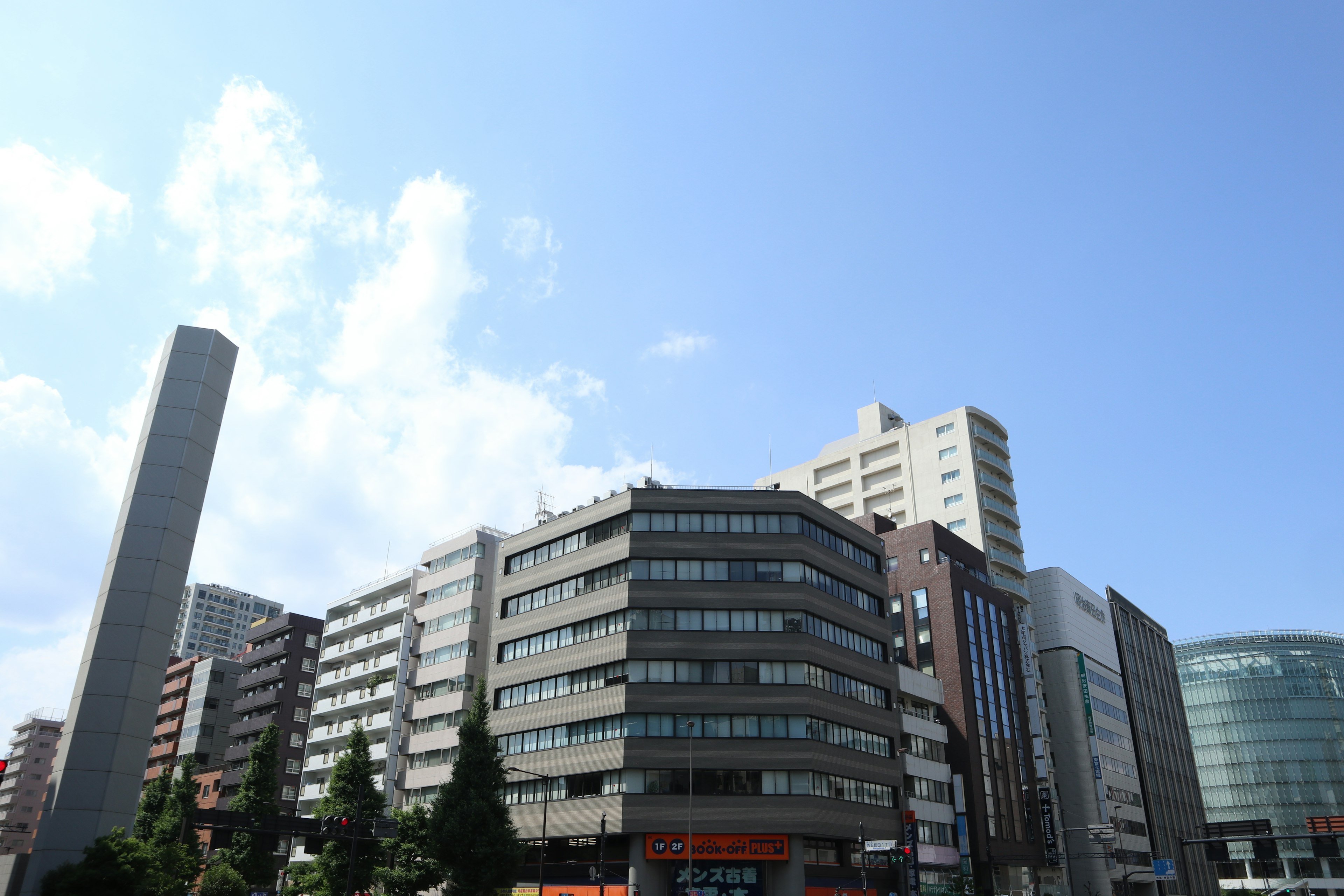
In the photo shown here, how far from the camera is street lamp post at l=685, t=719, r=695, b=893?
60094 millimetres

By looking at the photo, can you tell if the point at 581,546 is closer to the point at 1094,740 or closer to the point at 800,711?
the point at 800,711

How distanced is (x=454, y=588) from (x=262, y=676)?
123 feet

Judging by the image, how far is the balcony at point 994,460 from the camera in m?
116

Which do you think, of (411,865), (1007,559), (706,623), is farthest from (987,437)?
(411,865)

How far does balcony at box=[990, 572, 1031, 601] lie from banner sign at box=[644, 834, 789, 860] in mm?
56406

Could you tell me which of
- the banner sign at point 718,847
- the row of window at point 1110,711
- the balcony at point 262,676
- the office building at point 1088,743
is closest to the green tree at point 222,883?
the banner sign at point 718,847

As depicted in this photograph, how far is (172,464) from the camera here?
47.8 metres

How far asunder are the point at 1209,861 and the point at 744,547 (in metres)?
115

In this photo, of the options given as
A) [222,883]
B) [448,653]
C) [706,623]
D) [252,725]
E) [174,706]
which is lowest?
[222,883]

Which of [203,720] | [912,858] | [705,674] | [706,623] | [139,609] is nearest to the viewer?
[139,609]

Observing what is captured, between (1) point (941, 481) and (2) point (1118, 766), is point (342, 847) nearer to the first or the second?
(1) point (941, 481)

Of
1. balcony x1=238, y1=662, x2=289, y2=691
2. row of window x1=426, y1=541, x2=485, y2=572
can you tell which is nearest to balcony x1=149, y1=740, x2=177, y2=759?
balcony x1=238, y1=662, x2=289, y2=691

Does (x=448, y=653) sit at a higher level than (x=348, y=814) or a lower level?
higher

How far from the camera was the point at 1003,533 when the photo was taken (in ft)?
376
